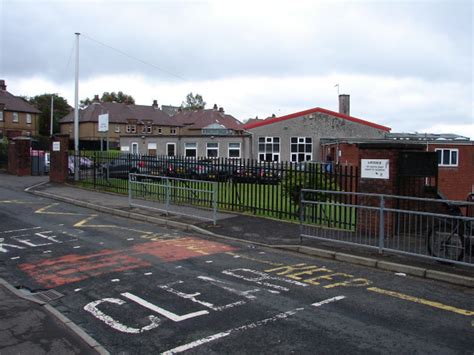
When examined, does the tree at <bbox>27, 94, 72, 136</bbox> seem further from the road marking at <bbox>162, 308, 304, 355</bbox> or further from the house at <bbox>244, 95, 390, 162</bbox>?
the road marking at <bbox>162, 308, 304, 355</bbox>

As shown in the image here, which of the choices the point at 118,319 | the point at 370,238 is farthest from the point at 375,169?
the point at 118,319

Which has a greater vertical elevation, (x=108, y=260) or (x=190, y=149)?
(x=190, y=149)

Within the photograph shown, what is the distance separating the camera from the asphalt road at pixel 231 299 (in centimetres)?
494

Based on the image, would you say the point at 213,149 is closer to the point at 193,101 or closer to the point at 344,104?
the point at 344,104

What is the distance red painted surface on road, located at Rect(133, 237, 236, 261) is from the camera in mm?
9086

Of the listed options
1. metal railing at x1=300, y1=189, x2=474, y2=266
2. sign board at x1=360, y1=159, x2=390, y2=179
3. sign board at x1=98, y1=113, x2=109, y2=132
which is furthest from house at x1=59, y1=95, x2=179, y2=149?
metal railing at x1=300, y1=189, x2=474, y2=266

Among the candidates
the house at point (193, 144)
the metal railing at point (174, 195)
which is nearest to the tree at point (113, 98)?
the house at point (193, 144)

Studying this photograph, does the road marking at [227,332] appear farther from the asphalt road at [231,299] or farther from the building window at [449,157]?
the building window at [449,157]

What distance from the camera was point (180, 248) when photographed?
32.0ft

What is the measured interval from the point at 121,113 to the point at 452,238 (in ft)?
247

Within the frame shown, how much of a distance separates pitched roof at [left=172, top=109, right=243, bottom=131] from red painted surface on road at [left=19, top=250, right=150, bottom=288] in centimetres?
7138

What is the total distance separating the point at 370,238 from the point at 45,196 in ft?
50.0

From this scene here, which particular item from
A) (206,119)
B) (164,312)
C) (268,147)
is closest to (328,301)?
(164,312)

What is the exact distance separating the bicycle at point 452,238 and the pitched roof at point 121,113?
69.9m
